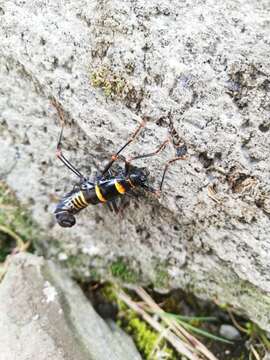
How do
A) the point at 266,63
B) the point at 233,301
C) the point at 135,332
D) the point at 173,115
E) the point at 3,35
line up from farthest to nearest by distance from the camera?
the point at 135,332, the point at 233,301, the point at 3,35, the point at 173,115, the point at 266,63

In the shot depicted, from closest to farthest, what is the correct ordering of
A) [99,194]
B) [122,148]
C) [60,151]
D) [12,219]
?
[122,148]
[99,194]
[60,151]
[12,219]

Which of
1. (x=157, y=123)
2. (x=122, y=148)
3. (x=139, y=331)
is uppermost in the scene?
(x=157, y=123)

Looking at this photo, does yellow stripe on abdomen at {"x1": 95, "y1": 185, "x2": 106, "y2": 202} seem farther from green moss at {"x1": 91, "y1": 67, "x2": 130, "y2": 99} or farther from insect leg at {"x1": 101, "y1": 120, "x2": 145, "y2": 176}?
green moss at {"x1": 91, "y1": 67, "x2": 130, "y2": 99}

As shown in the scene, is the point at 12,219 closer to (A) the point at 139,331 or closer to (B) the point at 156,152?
(A) the point at 139,331

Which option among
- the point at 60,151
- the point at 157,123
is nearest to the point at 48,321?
the point at 60,151

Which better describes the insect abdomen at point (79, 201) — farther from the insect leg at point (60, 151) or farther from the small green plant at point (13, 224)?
the small green plant at point (13, 224)

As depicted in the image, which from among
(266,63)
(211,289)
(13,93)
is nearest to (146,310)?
(211,289)

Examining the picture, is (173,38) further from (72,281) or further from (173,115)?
(72,281)
